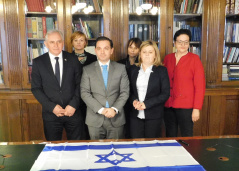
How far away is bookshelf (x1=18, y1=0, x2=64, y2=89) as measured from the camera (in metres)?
3.01

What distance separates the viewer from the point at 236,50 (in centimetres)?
339

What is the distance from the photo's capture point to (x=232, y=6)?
325 centimetres

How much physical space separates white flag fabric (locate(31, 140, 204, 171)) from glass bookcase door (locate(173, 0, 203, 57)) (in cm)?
195

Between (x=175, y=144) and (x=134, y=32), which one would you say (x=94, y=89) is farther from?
(x=134, y=32)

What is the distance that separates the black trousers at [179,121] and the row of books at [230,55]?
133 cm

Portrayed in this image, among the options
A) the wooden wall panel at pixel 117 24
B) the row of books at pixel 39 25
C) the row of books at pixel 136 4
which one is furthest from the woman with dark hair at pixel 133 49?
the row of books at pixel 39 25

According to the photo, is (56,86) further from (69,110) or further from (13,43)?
(13,43)

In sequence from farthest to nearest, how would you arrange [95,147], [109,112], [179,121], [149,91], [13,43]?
1. [13,43]
2. [179,121]
3. [149,91]
4. [109,112]
5. [95,147]

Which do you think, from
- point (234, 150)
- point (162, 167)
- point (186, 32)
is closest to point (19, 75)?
point (186, 32)

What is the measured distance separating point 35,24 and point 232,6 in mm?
2609

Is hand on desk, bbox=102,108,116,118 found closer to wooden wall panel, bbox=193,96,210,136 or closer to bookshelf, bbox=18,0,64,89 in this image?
bookshelf, bbox=18,0,64,89

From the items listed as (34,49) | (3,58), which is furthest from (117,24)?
(3,58)

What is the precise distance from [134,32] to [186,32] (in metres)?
0.90

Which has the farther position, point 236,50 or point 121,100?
point 236,50
